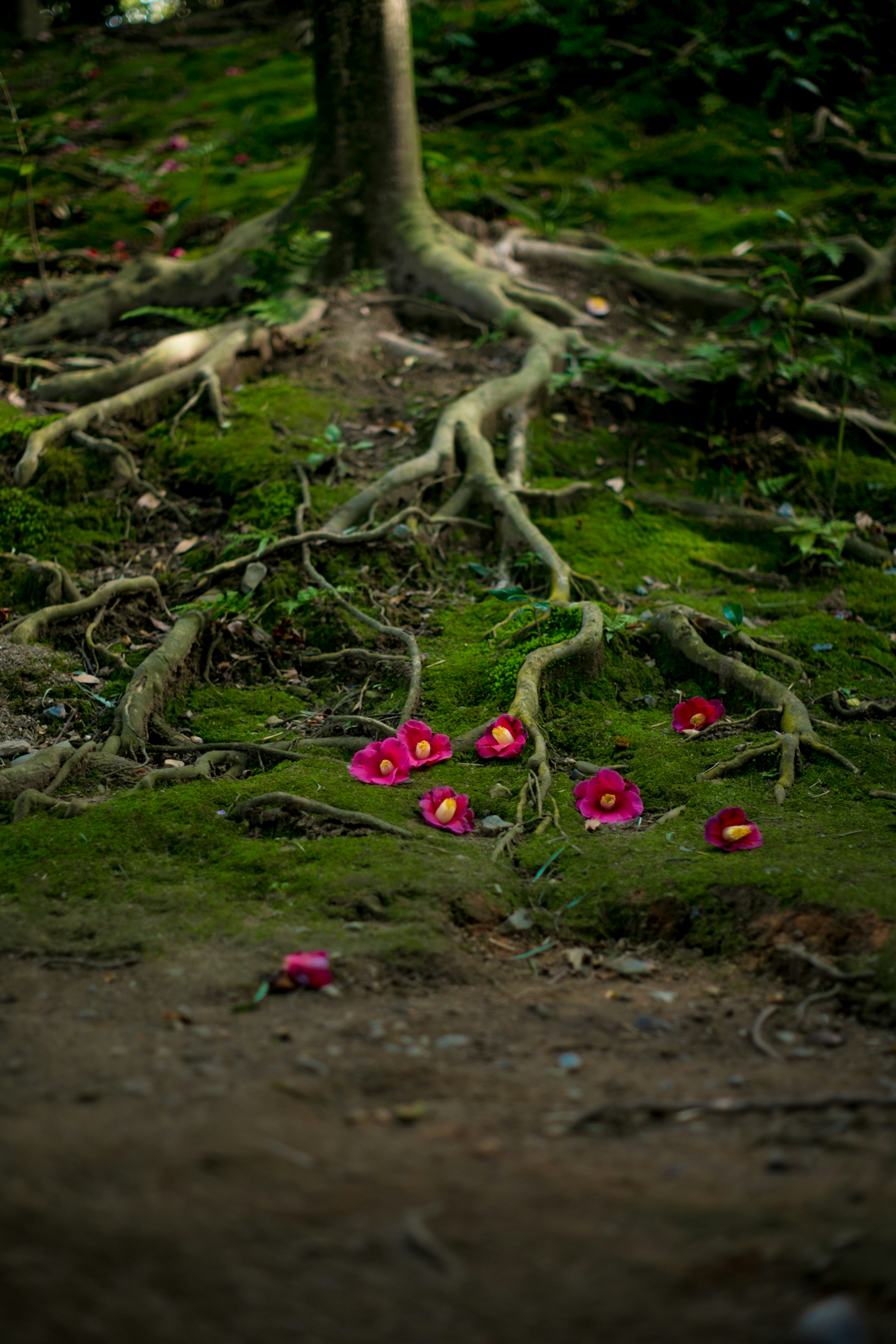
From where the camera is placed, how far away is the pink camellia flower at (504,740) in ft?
10.2

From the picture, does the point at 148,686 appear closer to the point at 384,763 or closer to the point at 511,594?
the point at 384,763

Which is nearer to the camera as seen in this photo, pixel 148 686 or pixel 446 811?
pixel 446 811

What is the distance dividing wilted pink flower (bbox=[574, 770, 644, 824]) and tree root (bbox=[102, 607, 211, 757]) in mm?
1711

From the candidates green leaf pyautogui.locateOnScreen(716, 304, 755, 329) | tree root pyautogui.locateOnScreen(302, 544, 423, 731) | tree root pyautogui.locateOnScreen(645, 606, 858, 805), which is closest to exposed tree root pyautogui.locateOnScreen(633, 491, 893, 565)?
green leaf pyautogui.locateOnScreen(716, 304, 755, 329)

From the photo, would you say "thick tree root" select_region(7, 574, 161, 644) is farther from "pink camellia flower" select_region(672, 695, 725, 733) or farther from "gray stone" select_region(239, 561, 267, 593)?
"pink camellia flower" select_region(672, 695, 725, 733)

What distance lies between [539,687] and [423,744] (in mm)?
630

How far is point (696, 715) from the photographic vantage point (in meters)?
3.37

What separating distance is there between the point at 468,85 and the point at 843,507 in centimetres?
859

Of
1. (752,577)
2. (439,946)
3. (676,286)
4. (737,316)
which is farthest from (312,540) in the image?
(676,286)

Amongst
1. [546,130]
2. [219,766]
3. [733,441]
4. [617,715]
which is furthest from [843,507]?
[546,130]

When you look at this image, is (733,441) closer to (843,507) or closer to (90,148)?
(843,507)

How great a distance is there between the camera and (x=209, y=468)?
4.96m

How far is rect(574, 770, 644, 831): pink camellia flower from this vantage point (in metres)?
2.82

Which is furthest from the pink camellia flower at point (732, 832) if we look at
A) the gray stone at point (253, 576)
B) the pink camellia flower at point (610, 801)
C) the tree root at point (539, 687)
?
the gray stone at point (253, 576)
